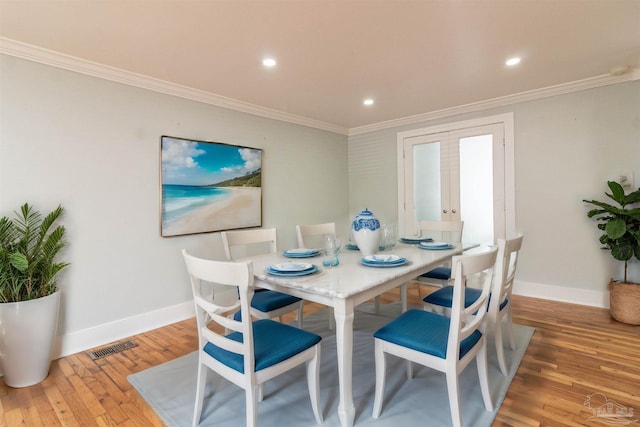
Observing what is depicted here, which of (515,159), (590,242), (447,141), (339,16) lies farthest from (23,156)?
(590,242)

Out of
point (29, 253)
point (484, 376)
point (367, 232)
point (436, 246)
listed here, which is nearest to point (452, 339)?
point (484, 376)

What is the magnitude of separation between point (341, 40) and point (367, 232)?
1368 mm

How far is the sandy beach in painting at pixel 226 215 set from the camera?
10.2ft

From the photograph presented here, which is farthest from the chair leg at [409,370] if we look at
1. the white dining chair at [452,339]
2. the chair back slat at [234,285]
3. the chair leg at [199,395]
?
the chair leg at [199,395]

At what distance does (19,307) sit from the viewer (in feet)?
6.52

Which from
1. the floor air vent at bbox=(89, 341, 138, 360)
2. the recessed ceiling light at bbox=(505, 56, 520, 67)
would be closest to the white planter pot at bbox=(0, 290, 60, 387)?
the floor air vent at bbox=(89, 341, 138, 360)

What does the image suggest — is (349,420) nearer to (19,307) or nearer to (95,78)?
(19,307)

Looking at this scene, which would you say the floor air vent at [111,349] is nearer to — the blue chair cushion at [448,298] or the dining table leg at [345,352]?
the dining table leg at [345,352]

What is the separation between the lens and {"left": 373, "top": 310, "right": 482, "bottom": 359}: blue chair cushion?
1.54 meters

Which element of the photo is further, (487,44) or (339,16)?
(487,44)

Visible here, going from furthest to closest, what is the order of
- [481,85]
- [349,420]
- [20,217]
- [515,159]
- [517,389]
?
[515,159]
[481,85]
[20,217]
[517,389]
[349,420]

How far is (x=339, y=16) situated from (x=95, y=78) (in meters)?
2.06

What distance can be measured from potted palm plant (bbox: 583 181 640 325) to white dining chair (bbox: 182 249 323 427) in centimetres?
293

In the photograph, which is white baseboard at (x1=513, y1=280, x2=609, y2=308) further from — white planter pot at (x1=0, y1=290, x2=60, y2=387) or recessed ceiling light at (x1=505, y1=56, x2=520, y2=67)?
white planter pot at (x1=0, y1=290, x2=60, y2=387)
